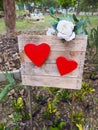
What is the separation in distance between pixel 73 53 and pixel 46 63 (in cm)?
17

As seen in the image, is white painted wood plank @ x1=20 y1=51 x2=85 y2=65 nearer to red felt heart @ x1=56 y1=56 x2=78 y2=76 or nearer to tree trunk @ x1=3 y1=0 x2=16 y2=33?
red felt heart @ x1=56 y1=56 x2=78 y2=76

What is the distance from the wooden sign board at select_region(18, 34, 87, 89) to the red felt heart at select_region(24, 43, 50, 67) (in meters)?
0.02

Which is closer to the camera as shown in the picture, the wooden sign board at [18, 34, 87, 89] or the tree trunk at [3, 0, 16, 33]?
the wooden sign board at [18, 34, 87, 89]

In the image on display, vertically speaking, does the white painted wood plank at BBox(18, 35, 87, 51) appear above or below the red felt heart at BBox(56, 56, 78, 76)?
above

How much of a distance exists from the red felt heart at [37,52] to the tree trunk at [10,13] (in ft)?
7.89

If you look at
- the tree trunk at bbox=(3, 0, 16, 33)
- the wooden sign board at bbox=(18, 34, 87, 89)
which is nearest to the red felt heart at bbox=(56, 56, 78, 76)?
the wooden sign board at bbox=(18, 34, 87, 89)

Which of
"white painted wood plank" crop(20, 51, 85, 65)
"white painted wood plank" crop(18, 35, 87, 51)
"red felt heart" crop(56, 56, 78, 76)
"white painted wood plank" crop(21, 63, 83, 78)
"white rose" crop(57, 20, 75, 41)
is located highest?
"white rose" crop(57, 20, 75, 41)

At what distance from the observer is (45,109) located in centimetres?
174

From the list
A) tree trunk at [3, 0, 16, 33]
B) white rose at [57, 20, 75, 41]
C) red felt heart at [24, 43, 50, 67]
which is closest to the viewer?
white rose at [57, 20, 75, 41]

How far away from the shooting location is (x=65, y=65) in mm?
1215

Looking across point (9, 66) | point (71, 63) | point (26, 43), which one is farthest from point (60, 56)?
point (9, 66)

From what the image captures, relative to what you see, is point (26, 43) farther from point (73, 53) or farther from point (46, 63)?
point (73, 53)

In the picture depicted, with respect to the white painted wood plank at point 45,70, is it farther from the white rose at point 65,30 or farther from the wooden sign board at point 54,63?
the white rose at point 65,30

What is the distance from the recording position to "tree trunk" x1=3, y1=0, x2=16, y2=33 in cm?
344
